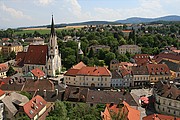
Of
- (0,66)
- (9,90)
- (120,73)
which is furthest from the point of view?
(0,66)

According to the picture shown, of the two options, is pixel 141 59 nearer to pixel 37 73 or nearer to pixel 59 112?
pixel 37 73

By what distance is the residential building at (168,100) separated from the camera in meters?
44.5

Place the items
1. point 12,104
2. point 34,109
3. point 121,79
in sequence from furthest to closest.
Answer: point 121,79
point 12,104
point 34,109

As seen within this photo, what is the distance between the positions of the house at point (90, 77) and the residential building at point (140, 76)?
709 cm

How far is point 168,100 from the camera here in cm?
4559

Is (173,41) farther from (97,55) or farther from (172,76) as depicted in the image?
(172,76)

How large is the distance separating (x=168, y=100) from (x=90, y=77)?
22.5 m

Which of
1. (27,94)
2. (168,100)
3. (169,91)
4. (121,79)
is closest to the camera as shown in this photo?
(168,100)

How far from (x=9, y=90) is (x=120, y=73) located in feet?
88.4

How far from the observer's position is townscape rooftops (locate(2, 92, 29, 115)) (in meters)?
40.6

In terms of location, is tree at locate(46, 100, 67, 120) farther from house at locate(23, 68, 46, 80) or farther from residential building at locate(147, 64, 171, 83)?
residential building at locate(147, 64, 171, 83)

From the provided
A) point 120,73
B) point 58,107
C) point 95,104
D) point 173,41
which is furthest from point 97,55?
point 58,107

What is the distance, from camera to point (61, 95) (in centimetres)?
4622

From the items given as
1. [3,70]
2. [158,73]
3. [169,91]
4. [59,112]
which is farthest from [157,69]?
[3,70]
